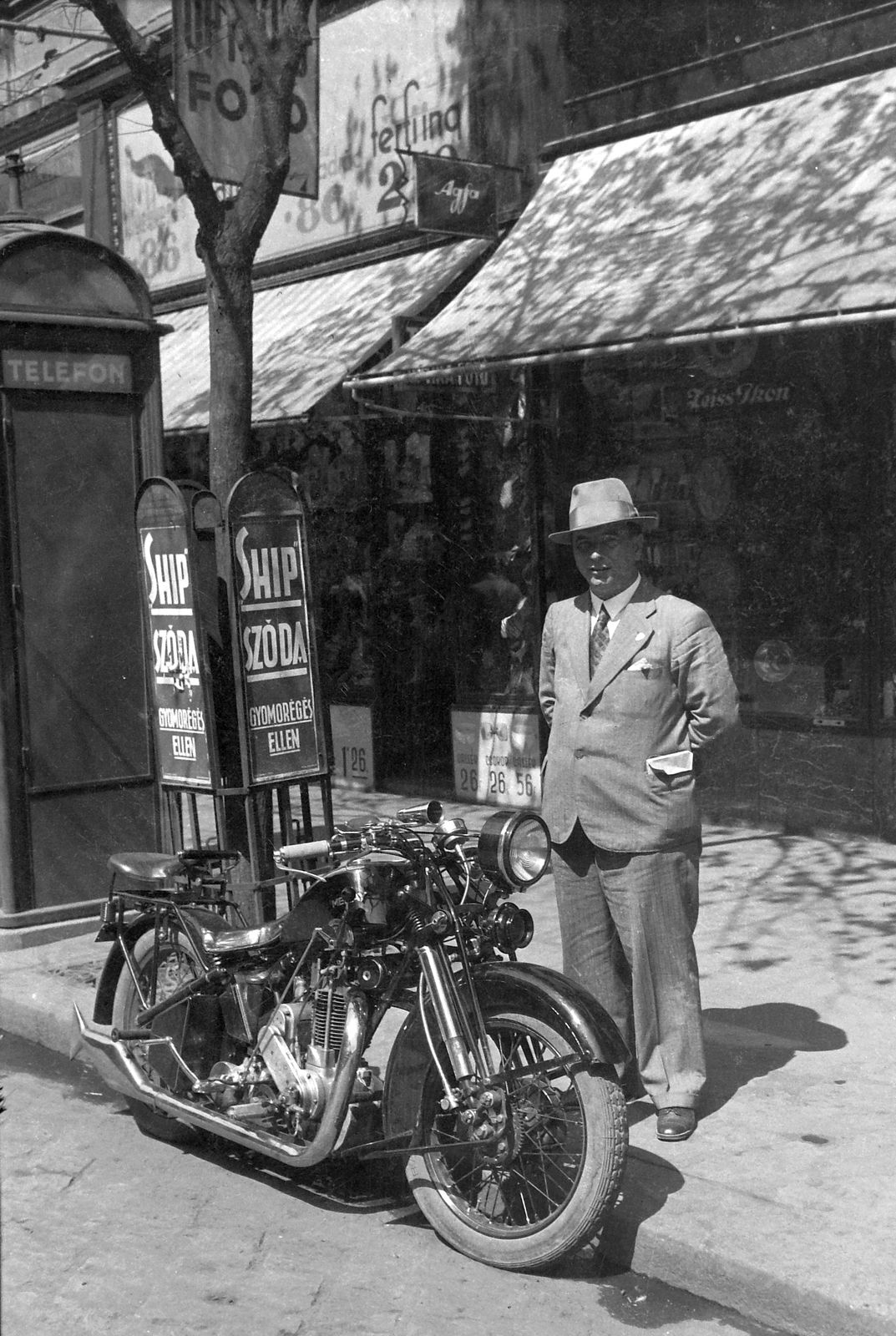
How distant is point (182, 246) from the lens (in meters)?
14.4

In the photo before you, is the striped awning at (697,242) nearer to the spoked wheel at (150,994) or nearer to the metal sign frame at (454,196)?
the metal sign frame at (454,196)

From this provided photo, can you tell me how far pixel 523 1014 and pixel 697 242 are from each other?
5.68 metres

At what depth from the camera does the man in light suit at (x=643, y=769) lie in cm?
449

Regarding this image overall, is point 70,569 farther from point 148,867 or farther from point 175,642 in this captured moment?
point 148,867

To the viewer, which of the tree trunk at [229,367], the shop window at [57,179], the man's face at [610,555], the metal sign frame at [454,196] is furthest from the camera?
the shop window at [57,179]

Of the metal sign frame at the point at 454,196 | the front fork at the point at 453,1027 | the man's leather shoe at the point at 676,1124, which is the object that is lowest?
the man's leather shoe at the point at 676,1124

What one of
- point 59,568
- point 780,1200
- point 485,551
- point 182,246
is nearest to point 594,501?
point 780,1200

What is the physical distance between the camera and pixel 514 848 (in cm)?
398

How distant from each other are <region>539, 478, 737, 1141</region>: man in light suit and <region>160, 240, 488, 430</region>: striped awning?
18.4 ft

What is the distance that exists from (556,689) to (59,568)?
11.9 feet

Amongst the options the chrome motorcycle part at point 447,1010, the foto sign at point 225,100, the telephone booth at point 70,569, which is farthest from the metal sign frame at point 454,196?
the chrome motorcycle part at point 447,1010

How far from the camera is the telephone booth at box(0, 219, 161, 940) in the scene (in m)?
7.44

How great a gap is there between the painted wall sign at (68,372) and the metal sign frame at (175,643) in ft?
4.97

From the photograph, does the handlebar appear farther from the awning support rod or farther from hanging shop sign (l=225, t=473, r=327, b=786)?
the awning support rod
